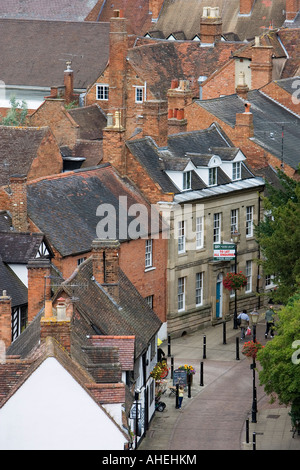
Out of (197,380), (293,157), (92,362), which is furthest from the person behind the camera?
(293,157)

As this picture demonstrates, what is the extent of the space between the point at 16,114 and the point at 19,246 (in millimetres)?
44260

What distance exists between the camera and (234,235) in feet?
218

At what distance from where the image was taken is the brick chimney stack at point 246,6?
373 feet

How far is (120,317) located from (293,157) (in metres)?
28.1

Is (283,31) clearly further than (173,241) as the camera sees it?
Yes

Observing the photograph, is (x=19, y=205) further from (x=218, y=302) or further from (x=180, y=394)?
(x=218, y=302)

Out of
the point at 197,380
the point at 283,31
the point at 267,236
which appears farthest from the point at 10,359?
the point at 283,31

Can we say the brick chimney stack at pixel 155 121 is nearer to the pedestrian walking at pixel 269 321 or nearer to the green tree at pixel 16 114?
the pedestrian walking at pixel 269 321

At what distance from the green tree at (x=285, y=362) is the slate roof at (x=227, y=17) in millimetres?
63261

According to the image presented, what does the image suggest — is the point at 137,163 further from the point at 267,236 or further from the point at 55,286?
the point at 55,286

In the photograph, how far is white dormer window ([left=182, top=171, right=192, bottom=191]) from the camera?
225 feet

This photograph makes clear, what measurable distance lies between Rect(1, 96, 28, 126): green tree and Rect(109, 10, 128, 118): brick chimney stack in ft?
20.7

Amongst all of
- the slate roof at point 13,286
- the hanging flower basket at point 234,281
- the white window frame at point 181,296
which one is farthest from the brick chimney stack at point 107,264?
the hanging flower basket at point 234,281

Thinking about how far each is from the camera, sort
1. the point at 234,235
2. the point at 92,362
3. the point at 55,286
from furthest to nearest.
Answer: the point at 234,235, the point at 55,286, the point at 92,362
